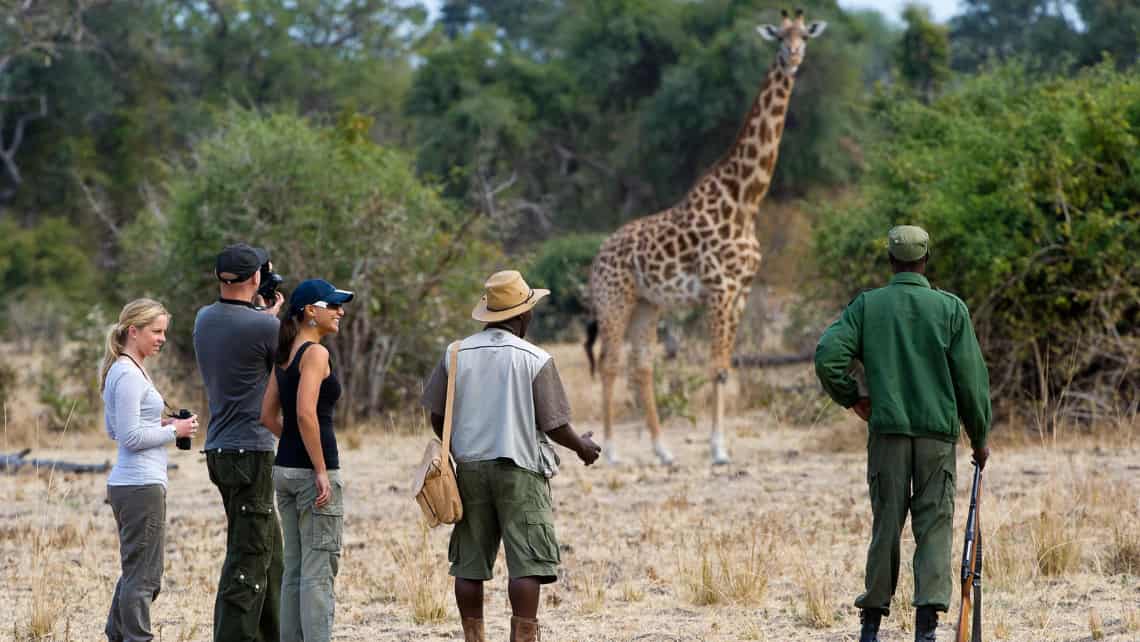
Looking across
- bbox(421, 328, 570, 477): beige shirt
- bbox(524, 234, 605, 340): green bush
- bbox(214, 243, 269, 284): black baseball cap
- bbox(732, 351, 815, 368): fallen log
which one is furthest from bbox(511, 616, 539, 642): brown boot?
bbox(524, 234, 605, 340): green bush

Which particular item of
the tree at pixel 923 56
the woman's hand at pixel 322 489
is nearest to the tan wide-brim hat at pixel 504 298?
the woman's hand at pixel 322 489

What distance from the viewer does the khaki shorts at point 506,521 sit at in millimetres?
5430

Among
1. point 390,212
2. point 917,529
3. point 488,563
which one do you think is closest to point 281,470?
point 488,563

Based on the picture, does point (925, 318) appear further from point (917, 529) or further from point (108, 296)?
point (108, 296)

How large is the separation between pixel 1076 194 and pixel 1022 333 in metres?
1.15

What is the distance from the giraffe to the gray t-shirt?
6831 millimetres

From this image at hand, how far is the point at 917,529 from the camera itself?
5746 millimetres

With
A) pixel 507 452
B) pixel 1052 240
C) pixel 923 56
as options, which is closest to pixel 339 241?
pixel 1052 240

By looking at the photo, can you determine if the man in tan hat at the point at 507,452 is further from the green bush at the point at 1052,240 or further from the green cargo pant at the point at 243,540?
the green bush at the point at 1052,240

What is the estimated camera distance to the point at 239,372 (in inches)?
231

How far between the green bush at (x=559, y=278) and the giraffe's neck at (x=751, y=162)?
1068 centimetres

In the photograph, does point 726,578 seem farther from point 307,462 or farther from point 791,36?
point 791,36

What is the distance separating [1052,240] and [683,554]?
5.04 m

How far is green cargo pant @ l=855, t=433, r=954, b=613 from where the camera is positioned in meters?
5.66
